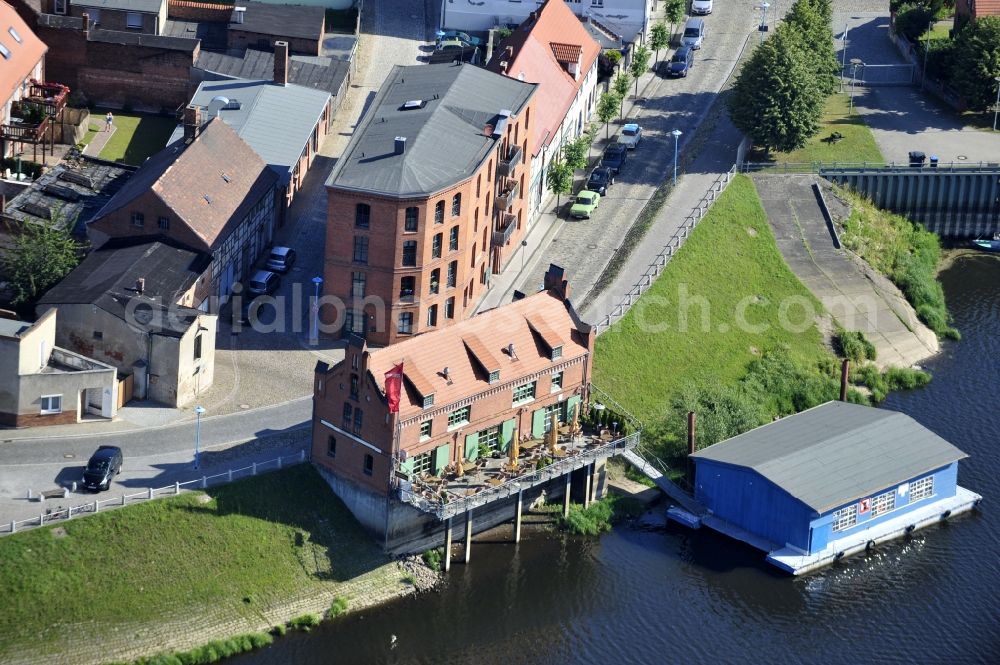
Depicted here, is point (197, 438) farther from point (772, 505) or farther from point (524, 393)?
point (772, 505)

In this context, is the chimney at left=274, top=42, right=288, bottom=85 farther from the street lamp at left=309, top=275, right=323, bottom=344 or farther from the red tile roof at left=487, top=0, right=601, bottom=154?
the street lamp at left=309, top=275, right=323, bottom=344

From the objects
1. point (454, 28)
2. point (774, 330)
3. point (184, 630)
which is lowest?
point (184, 630)

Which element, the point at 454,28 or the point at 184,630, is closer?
the point at 184,630

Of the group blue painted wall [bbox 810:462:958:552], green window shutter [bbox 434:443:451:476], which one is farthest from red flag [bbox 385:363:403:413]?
blue painted wall [bbox 810:462:958:552]

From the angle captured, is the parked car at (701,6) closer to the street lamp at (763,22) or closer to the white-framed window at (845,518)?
the street lamp at (763,22)

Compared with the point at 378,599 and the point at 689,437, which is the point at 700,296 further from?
the point at 378,599

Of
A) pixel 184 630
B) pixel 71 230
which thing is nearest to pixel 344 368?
pixel 184 630
